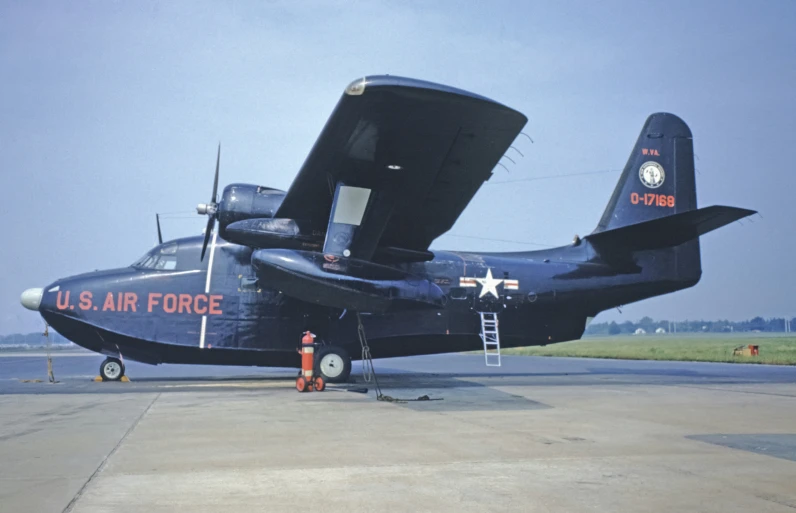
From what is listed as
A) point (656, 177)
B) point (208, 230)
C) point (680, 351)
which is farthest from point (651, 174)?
point (680, 351)

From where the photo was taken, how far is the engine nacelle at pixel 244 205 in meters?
14.6

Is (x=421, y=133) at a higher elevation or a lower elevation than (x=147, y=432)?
higher

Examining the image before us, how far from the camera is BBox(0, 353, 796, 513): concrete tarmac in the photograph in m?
4.83

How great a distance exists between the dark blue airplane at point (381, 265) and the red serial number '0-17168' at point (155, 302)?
0.11ft

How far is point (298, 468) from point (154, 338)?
1126 centimetres

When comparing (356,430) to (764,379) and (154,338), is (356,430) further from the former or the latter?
(764,379)

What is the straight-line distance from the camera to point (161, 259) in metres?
16.7

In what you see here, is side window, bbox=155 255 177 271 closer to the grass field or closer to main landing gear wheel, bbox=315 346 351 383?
main landing gear wheel, bbox=315 346 351 383

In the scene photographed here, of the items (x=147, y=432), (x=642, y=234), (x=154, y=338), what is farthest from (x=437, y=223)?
(x=147, y=432)

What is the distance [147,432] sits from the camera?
805 centimetres

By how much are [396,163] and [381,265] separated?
2.24 meters

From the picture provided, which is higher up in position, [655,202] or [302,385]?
[655,202]

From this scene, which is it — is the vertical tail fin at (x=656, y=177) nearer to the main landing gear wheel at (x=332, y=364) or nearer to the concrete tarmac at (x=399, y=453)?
the concrete tarmac at (x=399, y=453)

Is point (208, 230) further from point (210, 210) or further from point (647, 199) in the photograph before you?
point (647, 199)
